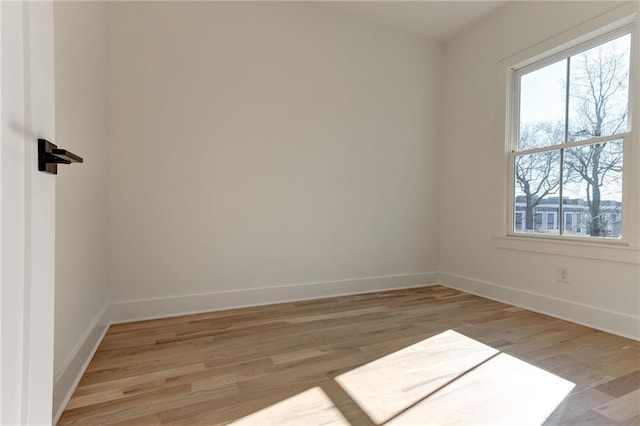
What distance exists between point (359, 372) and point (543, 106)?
265 centimetres

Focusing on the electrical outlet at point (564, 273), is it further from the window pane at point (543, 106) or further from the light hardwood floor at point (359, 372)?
the window pane at point (543, 106)

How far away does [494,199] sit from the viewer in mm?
2832

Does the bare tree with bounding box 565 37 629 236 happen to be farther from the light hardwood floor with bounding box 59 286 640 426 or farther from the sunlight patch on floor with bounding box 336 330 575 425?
the sunlight patch on floor with bounding box 336 330 575 425

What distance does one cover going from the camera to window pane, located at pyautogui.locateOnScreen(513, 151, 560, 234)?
2451mm

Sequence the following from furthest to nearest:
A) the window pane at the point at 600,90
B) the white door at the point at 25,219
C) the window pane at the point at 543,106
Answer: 1. the window pane at the point at 543,106
2. the window pane at the point at 600,90
3. the white door at the point at 25,219

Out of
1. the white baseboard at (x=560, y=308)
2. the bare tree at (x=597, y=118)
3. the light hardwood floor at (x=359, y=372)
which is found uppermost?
the bare tree at (x=597, y=118)

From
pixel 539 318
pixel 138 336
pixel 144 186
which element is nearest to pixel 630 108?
pixel 539 318

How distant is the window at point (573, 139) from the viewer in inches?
81.6

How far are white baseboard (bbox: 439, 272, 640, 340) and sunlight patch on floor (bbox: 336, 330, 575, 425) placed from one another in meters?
0.99

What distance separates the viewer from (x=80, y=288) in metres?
1.52

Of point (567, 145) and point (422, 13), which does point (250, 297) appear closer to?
point (567, 145)

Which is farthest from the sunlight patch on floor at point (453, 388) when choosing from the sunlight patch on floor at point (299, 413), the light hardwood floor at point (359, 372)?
the sunlight patch on floor at point (299, 413)

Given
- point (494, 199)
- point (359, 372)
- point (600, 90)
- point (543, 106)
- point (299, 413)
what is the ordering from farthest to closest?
point (494, 199), point (543, 106), point (600, 90), point (359, 372), point (299, 413)

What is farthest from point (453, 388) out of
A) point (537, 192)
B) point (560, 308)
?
point (537, 192)
